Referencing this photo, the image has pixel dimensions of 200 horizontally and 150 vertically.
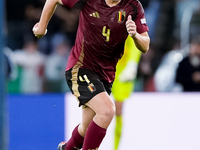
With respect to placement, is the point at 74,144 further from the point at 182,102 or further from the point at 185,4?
the point at 185,4

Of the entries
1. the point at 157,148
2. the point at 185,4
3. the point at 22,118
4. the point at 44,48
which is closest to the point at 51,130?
the point at 22,118

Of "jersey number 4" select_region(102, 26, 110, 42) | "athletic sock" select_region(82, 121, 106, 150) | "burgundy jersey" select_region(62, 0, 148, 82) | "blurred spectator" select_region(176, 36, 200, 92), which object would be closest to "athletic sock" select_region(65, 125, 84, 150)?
"athletic sock" select_region(82, 121, 106, 150)

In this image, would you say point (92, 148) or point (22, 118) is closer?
point (92, 148)

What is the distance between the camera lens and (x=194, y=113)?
529 centimetres

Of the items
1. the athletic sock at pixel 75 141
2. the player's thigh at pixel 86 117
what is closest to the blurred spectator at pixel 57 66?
the athletic sock at pixel 75 141

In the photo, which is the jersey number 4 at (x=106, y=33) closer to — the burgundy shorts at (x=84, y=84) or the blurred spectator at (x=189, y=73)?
the burgundy shorts at (x=84, y=84)

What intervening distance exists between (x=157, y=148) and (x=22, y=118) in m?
1.58

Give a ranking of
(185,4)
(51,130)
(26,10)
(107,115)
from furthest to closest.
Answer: (185,4) → (26,10) → (51,130) → (107,115)

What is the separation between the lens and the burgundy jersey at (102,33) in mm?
3689

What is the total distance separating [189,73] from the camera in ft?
21.7

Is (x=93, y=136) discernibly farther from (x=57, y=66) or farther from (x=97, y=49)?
(x=57, y=66)

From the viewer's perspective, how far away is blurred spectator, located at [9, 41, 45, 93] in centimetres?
659

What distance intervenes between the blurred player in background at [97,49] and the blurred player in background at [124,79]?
131 cm

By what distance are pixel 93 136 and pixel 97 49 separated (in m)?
0.73
